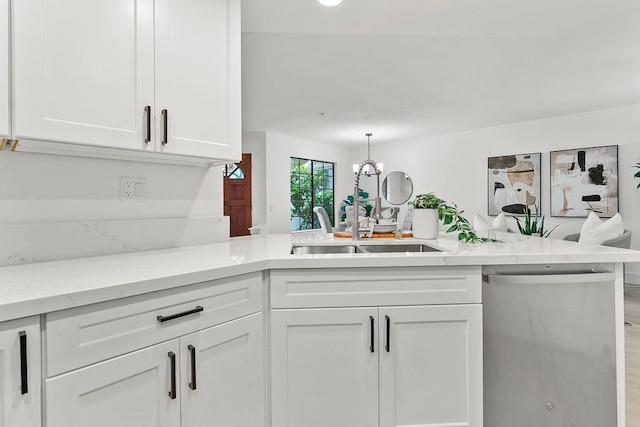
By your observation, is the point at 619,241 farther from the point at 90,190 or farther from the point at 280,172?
the point at 280,172

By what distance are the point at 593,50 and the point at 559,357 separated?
9.98ft

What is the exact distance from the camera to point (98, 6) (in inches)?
53.5

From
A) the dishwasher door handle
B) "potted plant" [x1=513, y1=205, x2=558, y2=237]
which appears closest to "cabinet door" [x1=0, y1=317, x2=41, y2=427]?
the dishwasher door handle

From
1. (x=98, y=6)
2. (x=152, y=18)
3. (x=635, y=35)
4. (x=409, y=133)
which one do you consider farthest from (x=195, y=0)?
(x=409, y=133)

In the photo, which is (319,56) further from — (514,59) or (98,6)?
(98,6)

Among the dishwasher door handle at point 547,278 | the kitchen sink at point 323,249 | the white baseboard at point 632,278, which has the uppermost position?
the kitchen sink at point 323,249

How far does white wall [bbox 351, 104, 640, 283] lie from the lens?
17.5 ft

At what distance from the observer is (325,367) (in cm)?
150

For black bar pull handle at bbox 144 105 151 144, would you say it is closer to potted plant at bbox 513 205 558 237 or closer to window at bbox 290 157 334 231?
potted plant at bbox 513 205 558 237

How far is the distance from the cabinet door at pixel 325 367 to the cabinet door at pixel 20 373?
76 cm

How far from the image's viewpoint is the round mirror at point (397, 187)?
837 cm

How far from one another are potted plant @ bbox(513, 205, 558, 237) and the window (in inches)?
163

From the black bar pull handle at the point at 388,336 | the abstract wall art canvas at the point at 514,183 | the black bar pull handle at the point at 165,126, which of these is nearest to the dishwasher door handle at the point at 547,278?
the black bar pull handle at the point at 388,336

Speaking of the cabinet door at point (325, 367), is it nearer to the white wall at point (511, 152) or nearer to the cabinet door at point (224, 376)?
the cabinet door at point (224, 376)
